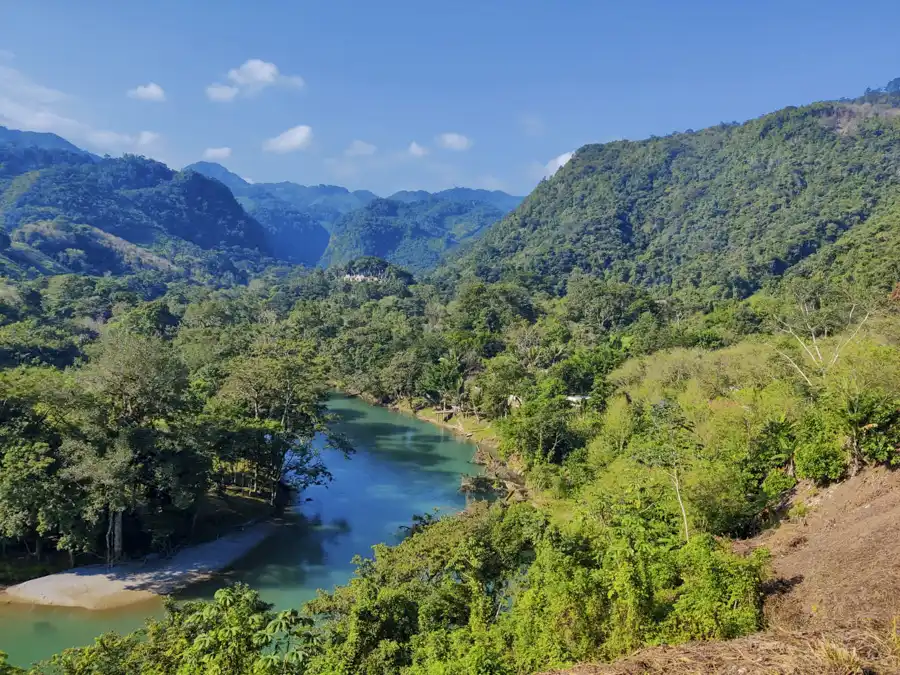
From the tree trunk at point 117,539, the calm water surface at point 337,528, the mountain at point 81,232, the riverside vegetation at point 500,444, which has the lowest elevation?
the calm water surface at point 337,528

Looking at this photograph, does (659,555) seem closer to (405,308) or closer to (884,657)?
(884,657)

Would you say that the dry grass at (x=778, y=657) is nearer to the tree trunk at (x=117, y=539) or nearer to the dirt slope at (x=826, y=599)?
the dirt slope at (x=826, y=599)

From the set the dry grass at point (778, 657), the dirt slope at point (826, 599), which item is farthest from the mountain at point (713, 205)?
the dry grass at point (778, 657)

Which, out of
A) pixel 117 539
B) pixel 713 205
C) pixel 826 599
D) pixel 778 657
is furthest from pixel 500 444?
pixel 713 205

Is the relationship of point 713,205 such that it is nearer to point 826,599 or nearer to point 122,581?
point 826,599

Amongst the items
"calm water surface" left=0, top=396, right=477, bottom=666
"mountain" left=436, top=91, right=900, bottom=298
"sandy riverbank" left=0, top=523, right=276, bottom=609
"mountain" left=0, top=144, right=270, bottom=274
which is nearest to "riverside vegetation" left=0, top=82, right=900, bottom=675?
"sandy riverbank" left=0, top=523, right=276, bottom=609

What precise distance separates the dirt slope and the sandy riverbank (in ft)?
59.3

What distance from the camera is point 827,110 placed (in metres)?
141

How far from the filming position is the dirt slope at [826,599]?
6.27 m

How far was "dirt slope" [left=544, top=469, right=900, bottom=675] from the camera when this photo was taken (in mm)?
6270

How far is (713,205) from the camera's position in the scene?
434ft

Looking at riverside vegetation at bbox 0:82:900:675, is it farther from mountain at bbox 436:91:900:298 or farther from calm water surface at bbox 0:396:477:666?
mountain at bbox 436:91:900:298

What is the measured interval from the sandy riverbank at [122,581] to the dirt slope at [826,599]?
59.3 feet

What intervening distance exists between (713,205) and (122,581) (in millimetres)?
141667
